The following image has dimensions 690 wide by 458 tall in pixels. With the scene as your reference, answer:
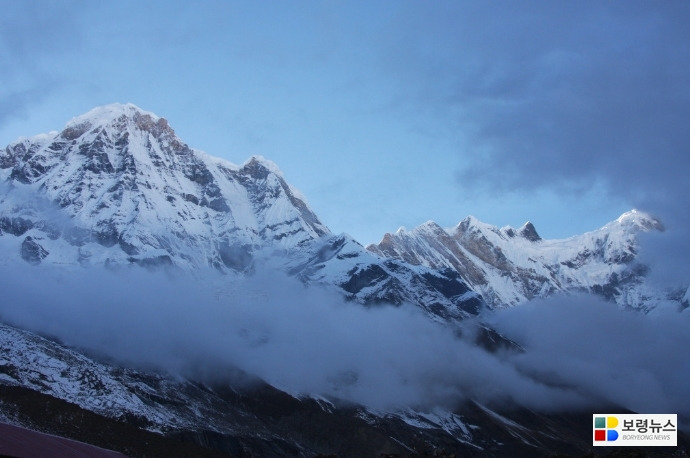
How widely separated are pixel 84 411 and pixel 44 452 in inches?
4161

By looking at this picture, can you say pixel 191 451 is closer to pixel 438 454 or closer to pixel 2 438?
pixel 438 454

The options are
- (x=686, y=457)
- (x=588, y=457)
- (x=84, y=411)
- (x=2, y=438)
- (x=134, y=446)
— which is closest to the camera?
(x=2, y=438)

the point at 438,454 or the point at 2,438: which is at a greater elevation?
the point at 438,454

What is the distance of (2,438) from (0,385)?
4630 inches

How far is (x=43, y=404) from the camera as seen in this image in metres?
177

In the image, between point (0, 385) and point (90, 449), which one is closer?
point (90, 449)

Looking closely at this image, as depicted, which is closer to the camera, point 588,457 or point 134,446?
point 588,457

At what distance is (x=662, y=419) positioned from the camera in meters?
86.5

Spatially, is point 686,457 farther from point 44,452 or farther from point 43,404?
point 43,404

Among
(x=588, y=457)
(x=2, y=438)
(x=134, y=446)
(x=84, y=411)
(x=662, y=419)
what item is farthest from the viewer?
(x=84, y=411)

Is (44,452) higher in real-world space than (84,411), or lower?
lower

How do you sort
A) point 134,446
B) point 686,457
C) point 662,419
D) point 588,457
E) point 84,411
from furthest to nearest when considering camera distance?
point 84,411, point 134,446, point 588,457, point 686,457, point 662,419

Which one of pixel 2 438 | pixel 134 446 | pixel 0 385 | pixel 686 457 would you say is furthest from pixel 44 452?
pixel 0 385

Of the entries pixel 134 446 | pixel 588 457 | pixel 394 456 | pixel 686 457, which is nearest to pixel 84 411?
pixel 134 446
